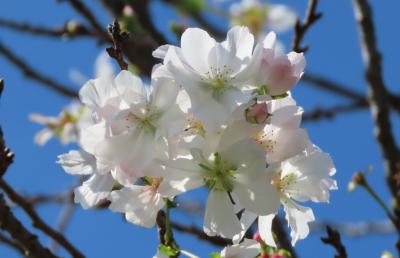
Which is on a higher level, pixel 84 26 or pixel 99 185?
pixel 84 26

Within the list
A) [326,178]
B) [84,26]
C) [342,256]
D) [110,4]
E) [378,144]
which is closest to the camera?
[326,178]

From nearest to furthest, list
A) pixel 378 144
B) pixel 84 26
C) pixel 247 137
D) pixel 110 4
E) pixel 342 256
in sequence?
1. pixel 247 137
2. pixel 342 256
3. pixel 378 144
4. pixel 84 26
5. pixel 110 4

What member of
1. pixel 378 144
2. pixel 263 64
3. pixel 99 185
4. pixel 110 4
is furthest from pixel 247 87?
pixel 110 4

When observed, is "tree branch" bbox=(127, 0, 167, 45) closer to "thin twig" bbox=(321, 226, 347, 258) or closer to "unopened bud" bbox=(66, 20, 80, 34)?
"unopened bud" bbox=(66, 20, 80, 34)

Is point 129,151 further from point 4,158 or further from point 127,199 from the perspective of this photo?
point 4,158

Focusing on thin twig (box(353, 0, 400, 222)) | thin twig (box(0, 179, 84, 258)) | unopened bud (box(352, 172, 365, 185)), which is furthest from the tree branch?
thin twig (box(0, 179, 84, 258))

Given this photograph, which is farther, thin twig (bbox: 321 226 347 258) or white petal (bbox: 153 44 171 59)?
thin twig (bbox: 321 226 347 258)

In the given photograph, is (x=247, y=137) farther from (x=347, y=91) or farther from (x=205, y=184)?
(x=347, y=91)
